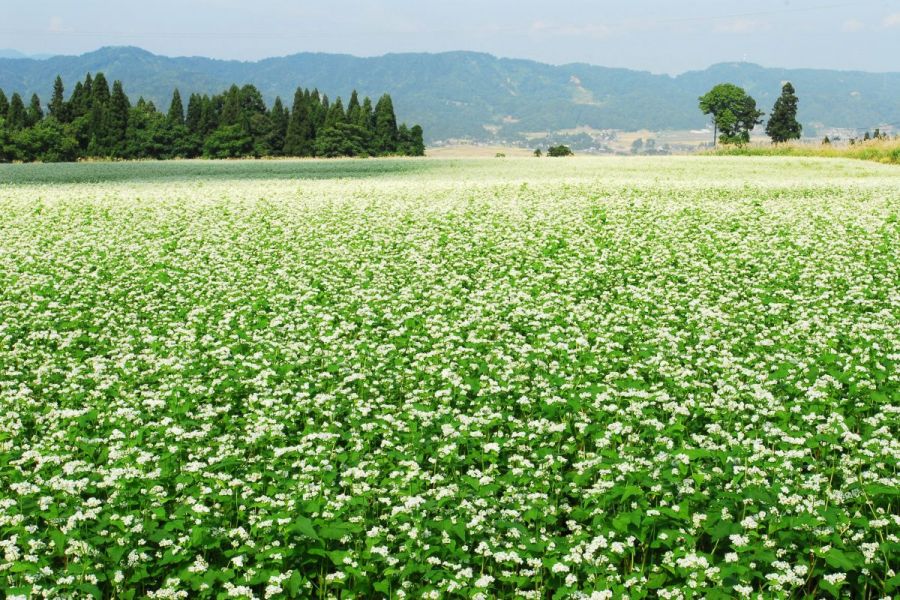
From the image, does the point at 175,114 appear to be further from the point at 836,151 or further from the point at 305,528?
the point at 305,528

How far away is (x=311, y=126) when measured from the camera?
4688 inches

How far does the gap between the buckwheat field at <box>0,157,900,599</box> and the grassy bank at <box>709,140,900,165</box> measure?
51.3 metres

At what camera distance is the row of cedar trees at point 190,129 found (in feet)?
350

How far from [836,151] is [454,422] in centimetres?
7609

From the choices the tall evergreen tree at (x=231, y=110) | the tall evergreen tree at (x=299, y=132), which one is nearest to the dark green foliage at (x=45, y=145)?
the tall evergreen tree at (x=231, y=110)

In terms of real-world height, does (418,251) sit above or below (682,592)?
above

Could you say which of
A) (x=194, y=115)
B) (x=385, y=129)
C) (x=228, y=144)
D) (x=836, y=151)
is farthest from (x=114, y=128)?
(x=836, y=151)

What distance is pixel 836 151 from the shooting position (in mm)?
73250

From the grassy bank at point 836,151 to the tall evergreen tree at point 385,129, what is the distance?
51.9 meters

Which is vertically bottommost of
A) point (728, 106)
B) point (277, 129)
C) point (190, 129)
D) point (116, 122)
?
point (277, 129)

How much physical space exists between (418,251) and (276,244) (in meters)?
4.66

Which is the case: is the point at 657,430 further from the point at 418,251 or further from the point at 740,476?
the point at 418,251

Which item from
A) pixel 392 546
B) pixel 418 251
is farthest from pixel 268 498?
pixel 418 251

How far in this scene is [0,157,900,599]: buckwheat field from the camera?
6.46 metres
